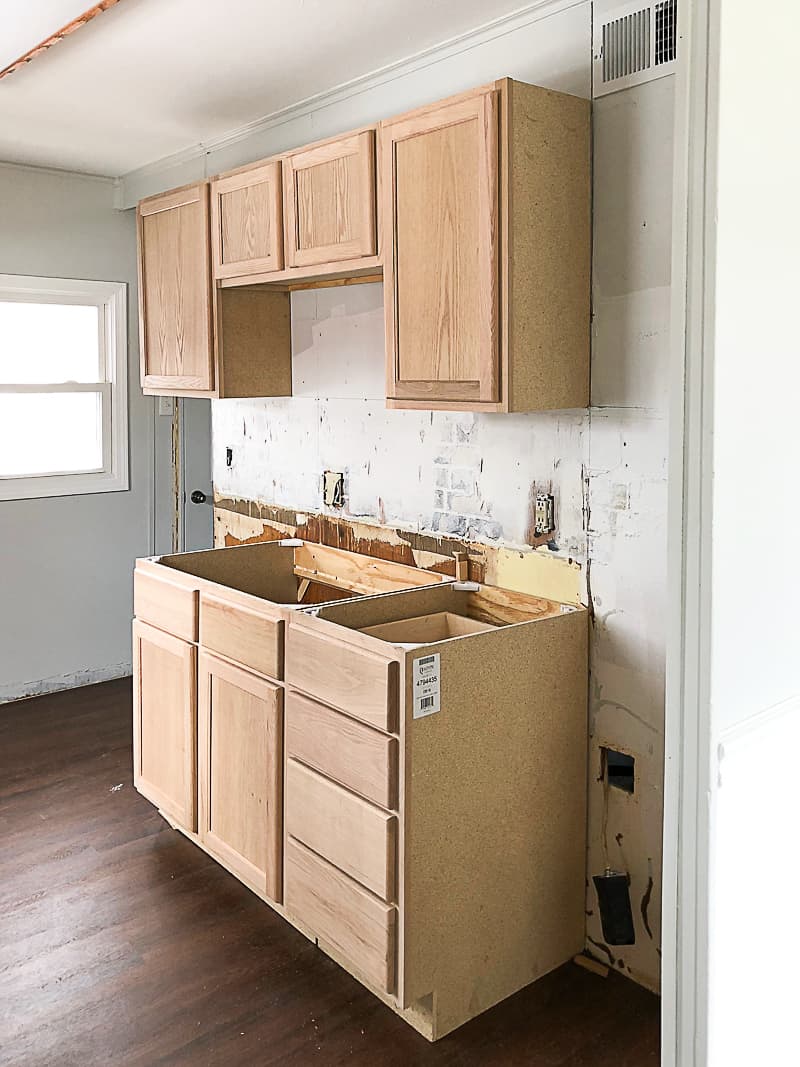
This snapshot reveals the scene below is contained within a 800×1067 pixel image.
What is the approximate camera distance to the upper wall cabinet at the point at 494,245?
7.59 feet

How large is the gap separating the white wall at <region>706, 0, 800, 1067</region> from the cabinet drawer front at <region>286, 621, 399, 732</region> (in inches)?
34.0

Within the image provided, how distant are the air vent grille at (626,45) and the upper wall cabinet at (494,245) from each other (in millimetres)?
122

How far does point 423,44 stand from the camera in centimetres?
283

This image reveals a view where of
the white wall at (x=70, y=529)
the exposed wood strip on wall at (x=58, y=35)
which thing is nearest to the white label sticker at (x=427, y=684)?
the exposed wood strip on wall at (x=58, y=35)

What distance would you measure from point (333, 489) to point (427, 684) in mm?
1434

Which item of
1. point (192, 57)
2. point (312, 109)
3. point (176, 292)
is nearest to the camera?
point (192, 57)

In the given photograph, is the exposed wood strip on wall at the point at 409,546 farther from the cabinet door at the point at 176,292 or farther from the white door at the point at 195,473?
the white door at the point at 195,473

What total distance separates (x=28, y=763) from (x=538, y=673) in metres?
2.45

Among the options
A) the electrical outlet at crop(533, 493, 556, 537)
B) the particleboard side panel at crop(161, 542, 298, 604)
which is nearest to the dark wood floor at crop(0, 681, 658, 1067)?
the particleboard side panel at crop(161, 542, 298, 604)

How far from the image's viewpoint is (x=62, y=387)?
472 centimetres

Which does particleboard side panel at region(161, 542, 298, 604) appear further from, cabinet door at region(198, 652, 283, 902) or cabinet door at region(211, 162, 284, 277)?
cabinet door at region(211, 162, 284, 277)

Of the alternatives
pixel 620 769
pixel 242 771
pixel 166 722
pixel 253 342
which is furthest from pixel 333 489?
pixel 620 769

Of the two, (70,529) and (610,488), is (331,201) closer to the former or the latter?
(610,488)

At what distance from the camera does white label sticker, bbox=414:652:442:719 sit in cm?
222
